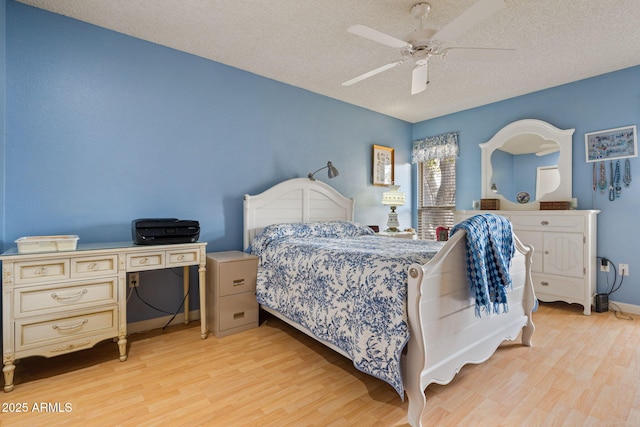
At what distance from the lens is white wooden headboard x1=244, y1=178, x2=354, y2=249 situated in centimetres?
317

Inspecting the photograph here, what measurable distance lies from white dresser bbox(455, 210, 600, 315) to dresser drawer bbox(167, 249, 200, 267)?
345cm

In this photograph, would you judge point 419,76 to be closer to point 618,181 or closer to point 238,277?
point 238,277

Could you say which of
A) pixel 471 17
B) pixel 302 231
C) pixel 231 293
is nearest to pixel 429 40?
pixel 471 17

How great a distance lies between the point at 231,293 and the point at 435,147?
369 centimetres

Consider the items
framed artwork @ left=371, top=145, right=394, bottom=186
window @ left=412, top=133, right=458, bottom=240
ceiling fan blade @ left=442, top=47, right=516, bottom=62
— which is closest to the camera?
ceiling fan blade @ left=442, top=47, right=516, bottom=62

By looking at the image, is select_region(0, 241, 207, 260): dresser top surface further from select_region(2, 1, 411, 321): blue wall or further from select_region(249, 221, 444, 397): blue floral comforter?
select_region(249, 221, 444, 397): blue floral comforter

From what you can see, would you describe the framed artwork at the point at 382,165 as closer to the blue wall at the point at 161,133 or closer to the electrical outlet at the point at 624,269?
the blue wall at the point at 161,133

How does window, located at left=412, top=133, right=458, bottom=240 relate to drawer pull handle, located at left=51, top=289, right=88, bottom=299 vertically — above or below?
above

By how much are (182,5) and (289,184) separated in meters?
1.81

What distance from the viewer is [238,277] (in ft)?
8.67

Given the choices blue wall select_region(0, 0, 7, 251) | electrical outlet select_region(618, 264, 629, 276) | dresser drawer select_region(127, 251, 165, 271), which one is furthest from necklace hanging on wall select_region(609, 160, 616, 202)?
blue wall select_region(0, 0, 7, 251)

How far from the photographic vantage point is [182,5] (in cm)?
219

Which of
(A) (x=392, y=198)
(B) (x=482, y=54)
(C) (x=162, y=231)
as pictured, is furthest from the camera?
(A) (x=392, y=198)

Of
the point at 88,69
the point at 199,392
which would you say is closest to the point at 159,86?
the point at 88,69
